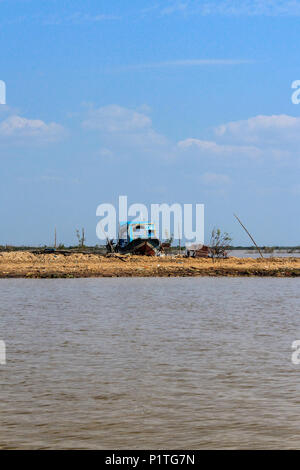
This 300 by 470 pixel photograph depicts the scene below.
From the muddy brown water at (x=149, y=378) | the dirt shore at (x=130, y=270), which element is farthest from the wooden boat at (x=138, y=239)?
the muddy brown water at (x=149, y=378)

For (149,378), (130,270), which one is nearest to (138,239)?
(130,270)

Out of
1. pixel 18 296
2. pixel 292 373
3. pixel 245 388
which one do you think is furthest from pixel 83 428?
pixel 18 296

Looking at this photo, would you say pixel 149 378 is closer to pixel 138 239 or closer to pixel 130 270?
pixel 130 270

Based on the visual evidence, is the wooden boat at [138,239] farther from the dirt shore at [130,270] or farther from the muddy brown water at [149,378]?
the muddy brown water at [149,378]

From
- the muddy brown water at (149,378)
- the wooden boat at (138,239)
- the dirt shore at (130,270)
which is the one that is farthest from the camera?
the wooden boat at (138,239)

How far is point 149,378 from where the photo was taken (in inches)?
342

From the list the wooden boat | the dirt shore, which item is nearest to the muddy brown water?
the dirt shore

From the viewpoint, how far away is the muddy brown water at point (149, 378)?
6.14 meters

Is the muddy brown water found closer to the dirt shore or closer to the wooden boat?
the dirt shore

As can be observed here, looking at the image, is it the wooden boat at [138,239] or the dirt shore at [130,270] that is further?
the wooden boat at [138,239]

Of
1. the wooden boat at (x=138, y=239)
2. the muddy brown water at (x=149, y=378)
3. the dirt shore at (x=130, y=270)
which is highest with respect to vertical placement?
the wooden boat at (x=138, y=239)

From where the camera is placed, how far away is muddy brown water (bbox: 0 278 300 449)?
6141mm
